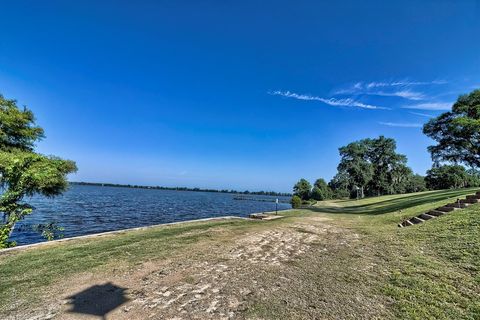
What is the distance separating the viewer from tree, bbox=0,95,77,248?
838cm

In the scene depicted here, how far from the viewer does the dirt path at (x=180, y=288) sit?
3355 millimetres

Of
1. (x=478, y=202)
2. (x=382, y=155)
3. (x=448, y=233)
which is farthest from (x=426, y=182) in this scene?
(x=448, y=233)

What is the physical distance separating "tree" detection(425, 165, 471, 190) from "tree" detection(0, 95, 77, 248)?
8165 centimetres

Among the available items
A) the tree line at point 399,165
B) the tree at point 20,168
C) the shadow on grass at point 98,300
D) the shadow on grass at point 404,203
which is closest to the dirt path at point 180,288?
the shadow on grass at point 98,300

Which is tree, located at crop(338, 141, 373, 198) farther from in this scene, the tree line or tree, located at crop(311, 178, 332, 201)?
tree, located at crop(311, 178, 332, 201)

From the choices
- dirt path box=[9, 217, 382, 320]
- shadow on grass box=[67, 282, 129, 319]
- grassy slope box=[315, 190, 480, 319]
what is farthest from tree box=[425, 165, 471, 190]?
shadow on grass box=[67, 282, 129, 319]

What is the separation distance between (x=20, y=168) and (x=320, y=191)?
6314cm

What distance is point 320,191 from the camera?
64.0 metres

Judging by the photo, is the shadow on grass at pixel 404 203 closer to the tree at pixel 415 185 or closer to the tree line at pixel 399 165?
the tree line at pixel 399 165

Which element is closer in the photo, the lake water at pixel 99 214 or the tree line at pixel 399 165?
the lake water at pixel 99 214

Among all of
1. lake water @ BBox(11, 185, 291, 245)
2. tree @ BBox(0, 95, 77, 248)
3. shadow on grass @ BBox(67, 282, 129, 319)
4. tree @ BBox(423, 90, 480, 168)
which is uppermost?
tree @ BBox(423, 90, 480, 168)

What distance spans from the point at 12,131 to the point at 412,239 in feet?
54.3

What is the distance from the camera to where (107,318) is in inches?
127

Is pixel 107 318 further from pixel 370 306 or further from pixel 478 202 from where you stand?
pixel 478 202
